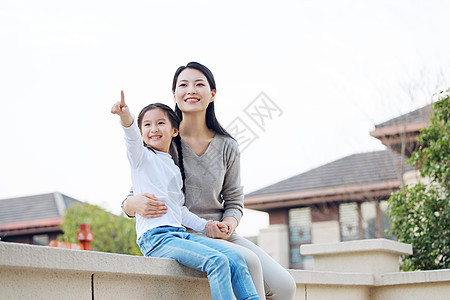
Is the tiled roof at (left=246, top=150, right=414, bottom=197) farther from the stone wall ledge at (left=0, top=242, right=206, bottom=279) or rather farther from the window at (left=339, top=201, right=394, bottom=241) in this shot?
the stone wall ledge at (left=0, top=242, right=206, bottom=279)

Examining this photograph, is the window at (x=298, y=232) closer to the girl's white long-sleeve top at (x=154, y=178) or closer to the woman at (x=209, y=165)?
the woman at (x=209, y=165)

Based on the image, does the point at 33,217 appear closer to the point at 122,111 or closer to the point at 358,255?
the point at 358,255

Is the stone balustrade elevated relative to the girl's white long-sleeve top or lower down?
lower down

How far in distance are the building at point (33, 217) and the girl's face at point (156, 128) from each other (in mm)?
18560

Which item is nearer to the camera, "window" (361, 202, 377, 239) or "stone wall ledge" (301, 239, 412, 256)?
"stone wall ledge" (301, 239, 412, 256)

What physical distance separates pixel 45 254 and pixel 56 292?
0.20 metres

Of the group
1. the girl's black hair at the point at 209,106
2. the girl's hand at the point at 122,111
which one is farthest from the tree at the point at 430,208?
the girl's hand at the point at 122,111

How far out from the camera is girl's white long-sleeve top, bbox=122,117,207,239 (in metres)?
2.98

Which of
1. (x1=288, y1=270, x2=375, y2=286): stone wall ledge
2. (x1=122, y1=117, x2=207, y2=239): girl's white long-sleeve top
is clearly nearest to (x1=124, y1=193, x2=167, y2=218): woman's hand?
(x1=122, y1=117, x2=207, y2=239): girl's white long-sleeve top

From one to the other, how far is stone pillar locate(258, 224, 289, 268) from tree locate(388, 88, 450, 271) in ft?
36.0

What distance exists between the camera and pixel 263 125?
409 centimetres

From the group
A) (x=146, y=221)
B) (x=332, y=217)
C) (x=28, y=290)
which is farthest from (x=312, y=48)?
(x=28, y=290)

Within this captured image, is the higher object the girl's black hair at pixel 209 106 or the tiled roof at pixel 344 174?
the tiled roof at pixel 344 174

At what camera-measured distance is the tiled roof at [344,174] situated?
16.6m
